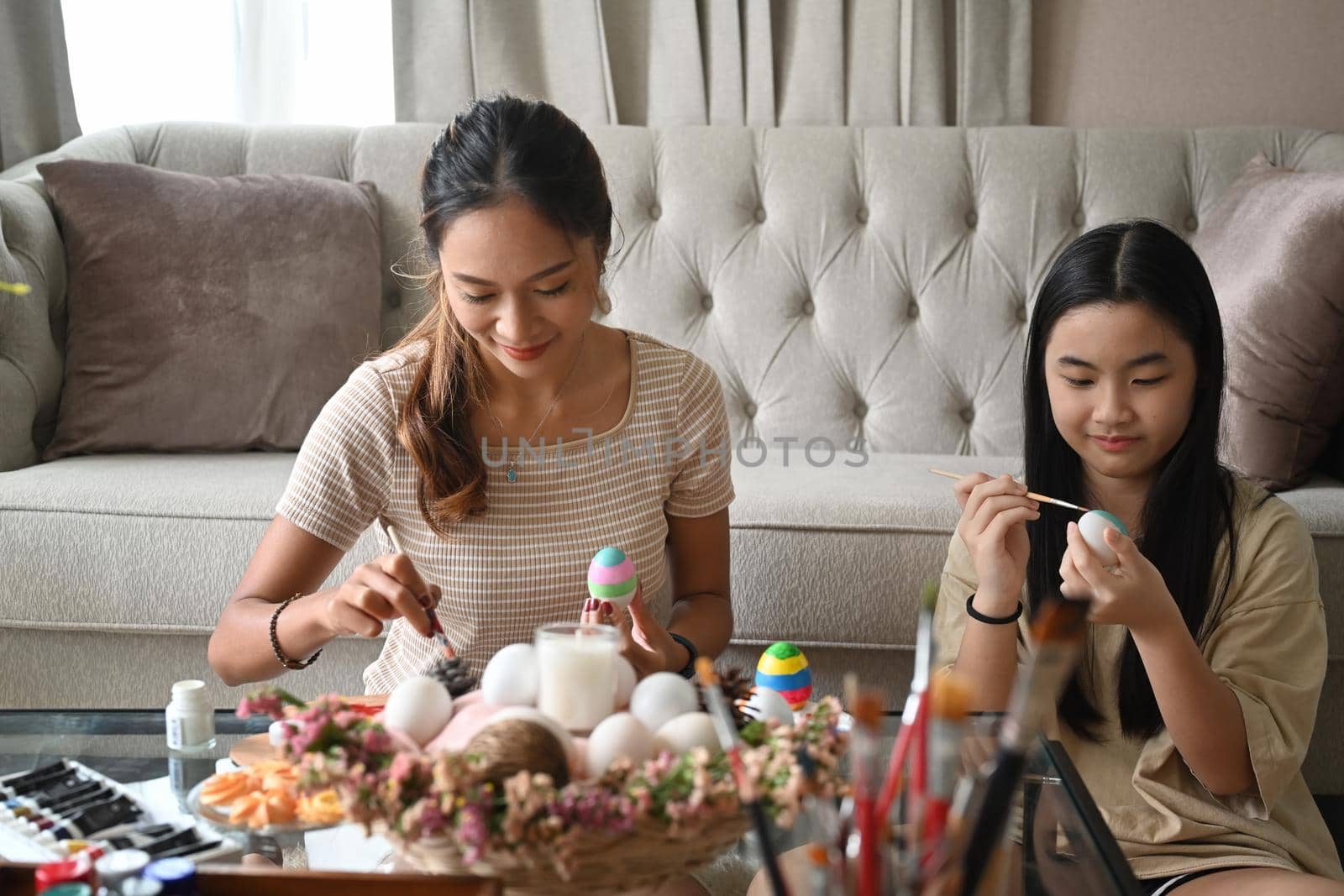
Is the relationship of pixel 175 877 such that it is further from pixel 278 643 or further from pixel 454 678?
pixel 278 643

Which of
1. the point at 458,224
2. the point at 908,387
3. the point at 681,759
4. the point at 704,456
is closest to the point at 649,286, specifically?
the point at 908,387

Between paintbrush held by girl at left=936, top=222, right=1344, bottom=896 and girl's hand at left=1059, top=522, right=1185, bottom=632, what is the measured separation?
0.7 inches

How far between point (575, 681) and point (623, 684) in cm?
5

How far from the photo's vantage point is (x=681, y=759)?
0.74 m

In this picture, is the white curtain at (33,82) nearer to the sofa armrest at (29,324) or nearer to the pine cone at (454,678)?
the sofa armrest at (29,324)

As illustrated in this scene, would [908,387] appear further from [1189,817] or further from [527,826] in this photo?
[527,826]

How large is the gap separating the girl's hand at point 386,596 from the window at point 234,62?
6.26ft

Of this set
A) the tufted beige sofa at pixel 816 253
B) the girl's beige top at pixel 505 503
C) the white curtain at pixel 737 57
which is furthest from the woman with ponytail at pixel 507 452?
the white curtain at pixel 737 57

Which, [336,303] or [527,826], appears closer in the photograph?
[527,826]

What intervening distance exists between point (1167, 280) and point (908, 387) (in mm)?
967

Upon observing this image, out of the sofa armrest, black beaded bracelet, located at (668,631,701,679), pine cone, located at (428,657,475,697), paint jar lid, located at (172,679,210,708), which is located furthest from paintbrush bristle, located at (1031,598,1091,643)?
the sofa armrest

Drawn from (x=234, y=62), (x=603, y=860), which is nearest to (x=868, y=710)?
Answer: (x=603, y=860)

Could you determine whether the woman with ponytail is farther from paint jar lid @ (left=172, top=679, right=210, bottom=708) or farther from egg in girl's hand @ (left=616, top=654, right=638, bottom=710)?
egg in girl's hand @ (left=616, top=654, right=638, bottom=710)

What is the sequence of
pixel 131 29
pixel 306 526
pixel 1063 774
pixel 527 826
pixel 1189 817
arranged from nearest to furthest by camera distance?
1. pixel 527 826
2. pixel 1063 774
3. pixel 1189 817
4. pixel 306 526
5. pixel 131 29
